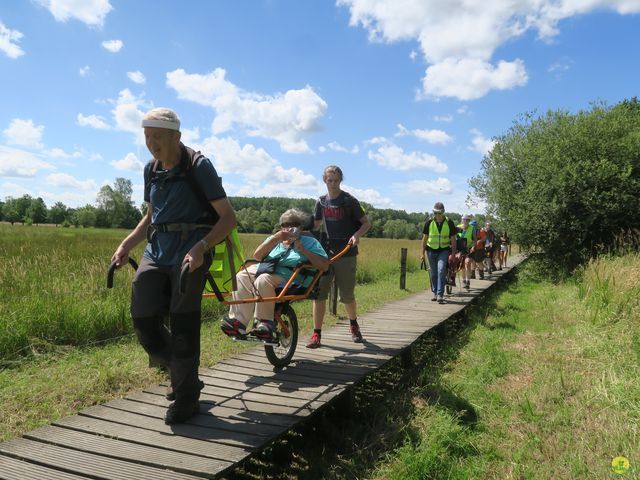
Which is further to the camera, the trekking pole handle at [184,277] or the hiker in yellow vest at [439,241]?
the hiker in yellow vest at [439,241]

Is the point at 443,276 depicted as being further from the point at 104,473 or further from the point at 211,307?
the point at 104,473

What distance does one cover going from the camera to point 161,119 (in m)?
2.89

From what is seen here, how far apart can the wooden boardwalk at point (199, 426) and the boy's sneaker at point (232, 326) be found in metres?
0.42

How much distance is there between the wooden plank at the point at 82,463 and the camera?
2461mm

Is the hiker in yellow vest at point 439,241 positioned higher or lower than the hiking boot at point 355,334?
higher

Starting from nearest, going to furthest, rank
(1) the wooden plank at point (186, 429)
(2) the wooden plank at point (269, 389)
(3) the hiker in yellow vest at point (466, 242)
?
(1) the wooden plank at point (186, 429) → (2) the wooden plank at point (269, 389) → (3) the hiker in yellow vest at point (466, 242)

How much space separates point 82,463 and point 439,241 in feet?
23.4

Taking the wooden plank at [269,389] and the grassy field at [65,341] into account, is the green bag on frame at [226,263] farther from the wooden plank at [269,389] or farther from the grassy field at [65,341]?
the grassy field at [65,341]

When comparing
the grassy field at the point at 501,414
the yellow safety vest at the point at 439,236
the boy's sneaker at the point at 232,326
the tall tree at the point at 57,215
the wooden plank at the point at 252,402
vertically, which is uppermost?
the tall tree at the point at 57,215

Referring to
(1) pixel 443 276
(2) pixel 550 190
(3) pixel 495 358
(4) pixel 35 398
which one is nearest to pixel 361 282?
(1) pixel 443 276

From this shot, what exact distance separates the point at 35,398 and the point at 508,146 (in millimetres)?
18168

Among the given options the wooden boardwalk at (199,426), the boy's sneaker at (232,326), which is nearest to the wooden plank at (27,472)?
the wooden boardwalk at (199,426)

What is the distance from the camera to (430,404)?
175 inches

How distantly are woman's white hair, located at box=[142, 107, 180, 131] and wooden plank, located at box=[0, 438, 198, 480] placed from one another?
1.87 metres
